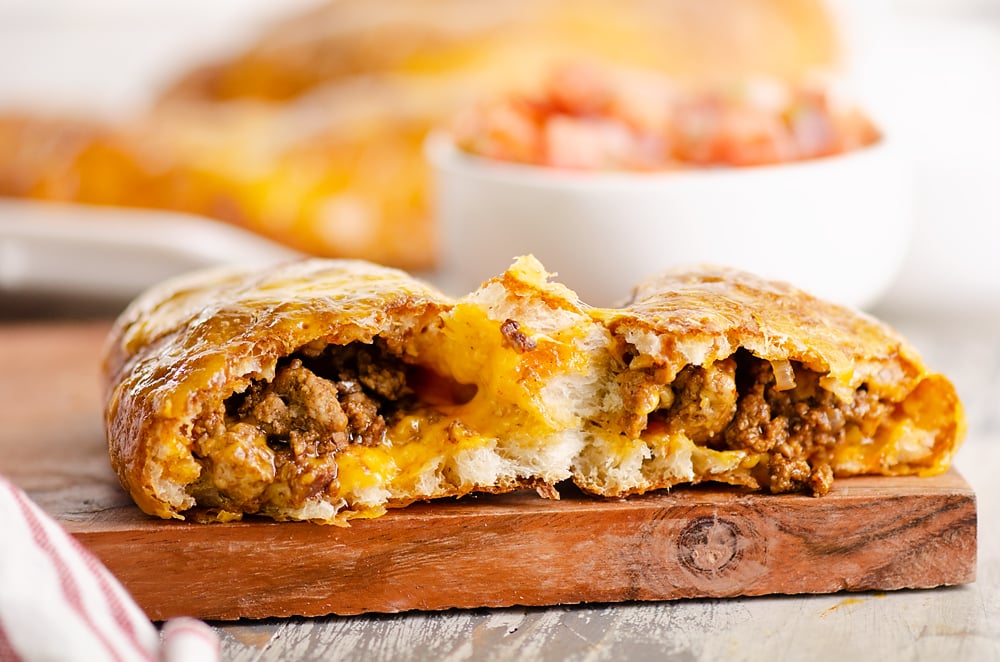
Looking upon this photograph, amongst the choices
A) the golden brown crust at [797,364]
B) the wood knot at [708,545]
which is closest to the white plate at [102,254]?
the golden brown crust at [797,364]

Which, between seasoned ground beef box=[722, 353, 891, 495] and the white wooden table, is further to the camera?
seasoned ground beef box=[722, 353, 891, 495]

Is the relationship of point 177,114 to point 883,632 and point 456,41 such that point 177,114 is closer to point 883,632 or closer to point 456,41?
point 456,41

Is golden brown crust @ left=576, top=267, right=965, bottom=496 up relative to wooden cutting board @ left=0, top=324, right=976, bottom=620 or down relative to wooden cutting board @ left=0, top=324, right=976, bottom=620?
up

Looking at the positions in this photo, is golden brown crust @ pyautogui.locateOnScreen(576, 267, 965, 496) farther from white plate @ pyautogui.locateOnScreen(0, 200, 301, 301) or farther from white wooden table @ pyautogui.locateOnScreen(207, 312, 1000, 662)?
white plate @ pyautogui.locateOnScreen(0, 200, 301, 301)

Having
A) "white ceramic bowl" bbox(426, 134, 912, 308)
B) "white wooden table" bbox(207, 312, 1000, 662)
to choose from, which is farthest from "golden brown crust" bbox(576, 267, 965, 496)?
"white ceramic bowl" bbox(426, 134, 912, 308)

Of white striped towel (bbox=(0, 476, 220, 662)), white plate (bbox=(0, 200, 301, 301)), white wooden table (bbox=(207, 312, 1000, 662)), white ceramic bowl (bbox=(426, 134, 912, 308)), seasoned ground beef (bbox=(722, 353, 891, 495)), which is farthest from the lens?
white plate (bbox=(0, 200, 301, 301))

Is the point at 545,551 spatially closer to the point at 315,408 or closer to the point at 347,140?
the point at 315,408

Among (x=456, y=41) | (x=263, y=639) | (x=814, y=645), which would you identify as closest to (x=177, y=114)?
(x=456, y=41)

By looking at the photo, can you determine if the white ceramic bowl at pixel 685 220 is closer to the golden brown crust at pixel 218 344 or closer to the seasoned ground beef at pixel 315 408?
the golden brown crust at pixel 218 344
